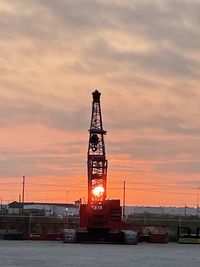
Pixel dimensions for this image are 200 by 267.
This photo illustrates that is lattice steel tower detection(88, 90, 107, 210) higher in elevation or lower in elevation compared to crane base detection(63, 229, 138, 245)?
higher

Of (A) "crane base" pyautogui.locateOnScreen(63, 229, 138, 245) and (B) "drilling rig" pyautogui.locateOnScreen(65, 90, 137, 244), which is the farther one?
(B) "drilling rig" pyautogui.locateOnScreen(65, 90, 137, 244)

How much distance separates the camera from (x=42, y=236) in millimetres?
54031

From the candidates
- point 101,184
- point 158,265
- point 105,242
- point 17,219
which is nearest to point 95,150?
point 101,184

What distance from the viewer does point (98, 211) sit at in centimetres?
5297

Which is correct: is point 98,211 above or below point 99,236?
above

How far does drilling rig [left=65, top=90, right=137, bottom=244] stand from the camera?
5219 centimetres

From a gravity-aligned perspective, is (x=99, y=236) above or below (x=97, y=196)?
below

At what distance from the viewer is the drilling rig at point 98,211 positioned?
52188mm

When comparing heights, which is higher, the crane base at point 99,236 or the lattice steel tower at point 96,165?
the lattice steel tower at point 96,165

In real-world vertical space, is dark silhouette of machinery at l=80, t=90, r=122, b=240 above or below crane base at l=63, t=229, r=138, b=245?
above

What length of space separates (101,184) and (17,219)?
19820mm

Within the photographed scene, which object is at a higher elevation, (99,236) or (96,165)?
(96,165)

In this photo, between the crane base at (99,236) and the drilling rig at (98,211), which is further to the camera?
the drilling rig at (98,211)

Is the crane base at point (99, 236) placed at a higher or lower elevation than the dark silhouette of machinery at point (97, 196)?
lower
